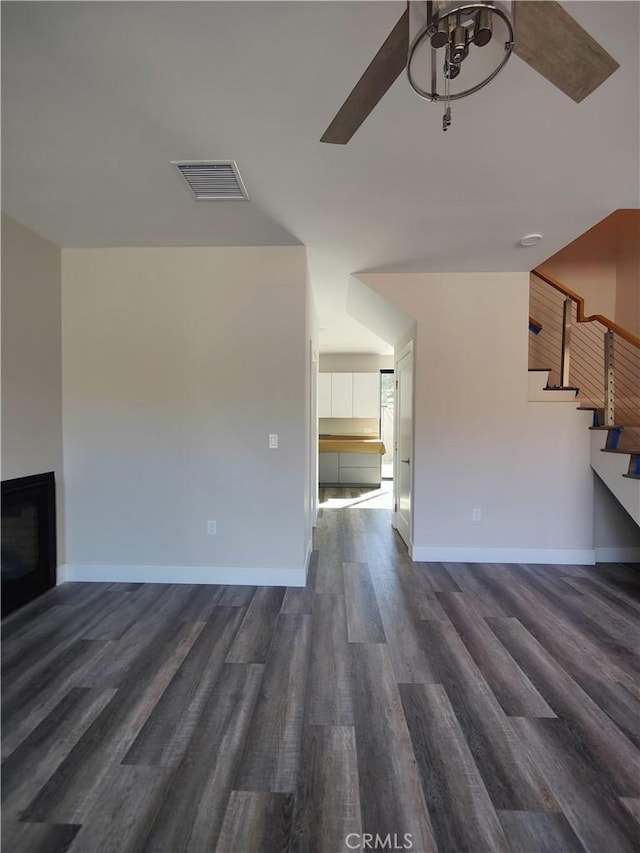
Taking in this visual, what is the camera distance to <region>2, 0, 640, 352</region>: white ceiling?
1.29 metres

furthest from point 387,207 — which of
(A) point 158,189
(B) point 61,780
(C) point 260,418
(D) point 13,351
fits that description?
(B) point 61,780

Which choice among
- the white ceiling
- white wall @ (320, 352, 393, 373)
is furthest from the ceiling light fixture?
white wall @ (320, 352, 393, 373)

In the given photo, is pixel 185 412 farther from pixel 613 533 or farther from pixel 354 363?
pixel 354 363

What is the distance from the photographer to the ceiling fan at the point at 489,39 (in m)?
0.96

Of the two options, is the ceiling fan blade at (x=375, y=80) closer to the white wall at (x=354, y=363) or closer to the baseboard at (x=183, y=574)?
the baseboard at (x=183, y=574)

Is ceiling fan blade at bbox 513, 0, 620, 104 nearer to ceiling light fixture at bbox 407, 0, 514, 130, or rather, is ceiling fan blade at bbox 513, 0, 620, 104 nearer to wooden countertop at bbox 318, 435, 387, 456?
ceiling light fixture at bbox 407, 0, 514, 130

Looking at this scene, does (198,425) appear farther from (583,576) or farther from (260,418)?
(583,576)

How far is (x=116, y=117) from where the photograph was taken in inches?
65.7

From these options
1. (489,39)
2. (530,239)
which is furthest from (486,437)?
(489,39)

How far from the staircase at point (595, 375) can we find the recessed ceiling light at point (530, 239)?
2.43 feet

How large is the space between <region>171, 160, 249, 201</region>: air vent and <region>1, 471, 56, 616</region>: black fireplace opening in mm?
2338

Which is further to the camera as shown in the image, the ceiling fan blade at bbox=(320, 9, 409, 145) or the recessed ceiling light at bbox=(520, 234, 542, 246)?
the recessed ceiling light at bbox=(520, 234, 542, 246)

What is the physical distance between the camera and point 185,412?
3.04 m

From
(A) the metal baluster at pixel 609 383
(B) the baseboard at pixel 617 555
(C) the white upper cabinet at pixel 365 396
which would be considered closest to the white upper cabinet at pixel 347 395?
(C) the white upper cabinet at pixel 365 396
